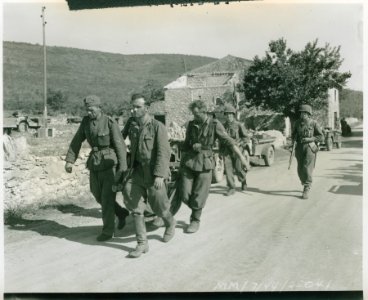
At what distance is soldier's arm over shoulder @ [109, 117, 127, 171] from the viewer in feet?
20.6

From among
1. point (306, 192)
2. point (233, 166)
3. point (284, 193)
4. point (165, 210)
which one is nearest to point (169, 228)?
point (165, 210)

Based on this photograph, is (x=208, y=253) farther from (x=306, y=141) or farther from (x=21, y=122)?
(x=21, y=122)

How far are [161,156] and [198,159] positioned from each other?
1.17 metres

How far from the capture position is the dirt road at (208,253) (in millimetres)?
4961

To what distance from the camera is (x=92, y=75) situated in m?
54.6

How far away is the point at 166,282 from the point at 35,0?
415cm

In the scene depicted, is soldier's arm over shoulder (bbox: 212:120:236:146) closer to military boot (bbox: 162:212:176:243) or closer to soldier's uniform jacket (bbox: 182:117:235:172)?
soldier's uniform jacket (bbox: 182:117:235:172)

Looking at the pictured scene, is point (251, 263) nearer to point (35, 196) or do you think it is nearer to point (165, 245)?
point (165, 245)

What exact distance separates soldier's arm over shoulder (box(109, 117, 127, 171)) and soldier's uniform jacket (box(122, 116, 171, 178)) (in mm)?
381

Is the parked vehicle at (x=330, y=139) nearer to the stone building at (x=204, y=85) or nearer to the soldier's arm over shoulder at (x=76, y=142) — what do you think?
the soldier's arm over shoulder at (x=76, y=142)

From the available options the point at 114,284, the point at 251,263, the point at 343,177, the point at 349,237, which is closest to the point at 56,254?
the point at 114,284

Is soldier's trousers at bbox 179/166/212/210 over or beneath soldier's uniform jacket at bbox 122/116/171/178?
beneath

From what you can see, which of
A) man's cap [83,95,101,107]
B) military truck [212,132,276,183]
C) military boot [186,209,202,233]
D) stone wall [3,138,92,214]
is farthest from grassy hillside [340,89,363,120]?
stone wall [3,138,92,214]

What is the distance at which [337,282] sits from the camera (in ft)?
16.3
